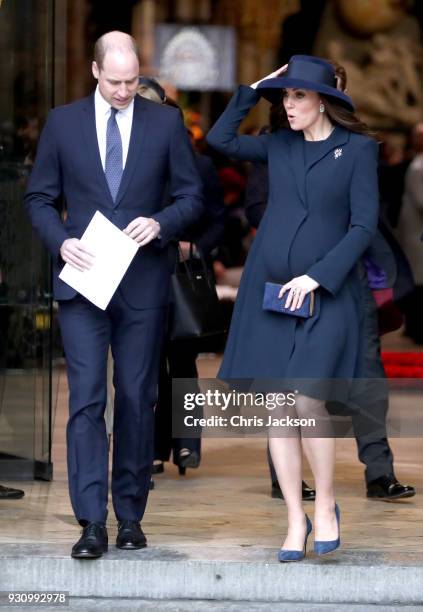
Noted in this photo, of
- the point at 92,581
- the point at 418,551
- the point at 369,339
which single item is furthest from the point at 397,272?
the point at 92,581

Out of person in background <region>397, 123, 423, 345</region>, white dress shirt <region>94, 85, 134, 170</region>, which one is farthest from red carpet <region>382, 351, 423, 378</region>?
white dress shirt <region>94, 85, 134, 170</region>

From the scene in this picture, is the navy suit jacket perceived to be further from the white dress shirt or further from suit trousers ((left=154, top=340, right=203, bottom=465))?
suit trousers ((left=154, top=340, right=203, bottom=465))

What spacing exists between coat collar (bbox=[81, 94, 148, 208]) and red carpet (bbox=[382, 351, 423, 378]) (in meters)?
5.69

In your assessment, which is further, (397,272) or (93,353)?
(397,272)

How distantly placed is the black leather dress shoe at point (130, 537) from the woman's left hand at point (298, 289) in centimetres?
103

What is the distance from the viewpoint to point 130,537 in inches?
247

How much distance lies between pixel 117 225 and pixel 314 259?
72cm

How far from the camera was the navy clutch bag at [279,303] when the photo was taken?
19.8 feet

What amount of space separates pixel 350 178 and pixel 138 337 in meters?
0.97

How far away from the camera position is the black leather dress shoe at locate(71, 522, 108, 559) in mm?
6090

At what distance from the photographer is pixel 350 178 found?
6121mm

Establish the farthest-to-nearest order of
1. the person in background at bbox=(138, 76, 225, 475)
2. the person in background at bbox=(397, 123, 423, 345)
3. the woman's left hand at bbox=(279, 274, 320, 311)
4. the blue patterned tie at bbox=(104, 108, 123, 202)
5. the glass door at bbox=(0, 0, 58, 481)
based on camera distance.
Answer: the person in background at bbox=(397, 123, 423, 345)
the person in background at bbox=(138, 76, 225, 475)
the glass door at bbox=(0, 0, 58, 481)
the blue patterned tie at bbox=(104, 108, 123, 202)
the woman's left hand at bbox=(279, 274, 320, 311)

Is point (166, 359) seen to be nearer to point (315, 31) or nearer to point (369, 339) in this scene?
point (369, 339)

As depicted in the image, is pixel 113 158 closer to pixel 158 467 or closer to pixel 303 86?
pixel 303 86
